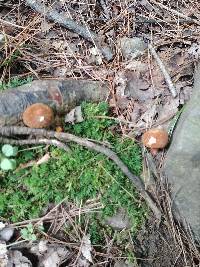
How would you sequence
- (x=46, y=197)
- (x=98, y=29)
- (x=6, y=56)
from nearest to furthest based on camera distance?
(x=46, y=197)
(x=6, y=56)
(x=98, y=29)

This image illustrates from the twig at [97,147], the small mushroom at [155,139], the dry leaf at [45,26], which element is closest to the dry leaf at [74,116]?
the twig at [97,147]

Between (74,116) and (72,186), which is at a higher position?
(74,116)

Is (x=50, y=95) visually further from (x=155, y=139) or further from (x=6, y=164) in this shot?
(x=155, y=139)


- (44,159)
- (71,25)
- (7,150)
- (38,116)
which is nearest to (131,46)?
(71,25)

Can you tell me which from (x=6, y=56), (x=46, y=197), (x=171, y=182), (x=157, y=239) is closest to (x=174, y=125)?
(x=171, y=182)

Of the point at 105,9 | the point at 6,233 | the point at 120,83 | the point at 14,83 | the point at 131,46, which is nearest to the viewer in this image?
the point at 6,233

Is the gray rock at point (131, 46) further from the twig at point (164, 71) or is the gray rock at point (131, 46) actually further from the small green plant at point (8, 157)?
the small green plant at point (8, 157)

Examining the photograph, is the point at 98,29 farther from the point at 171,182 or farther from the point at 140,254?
the point at 140,254
